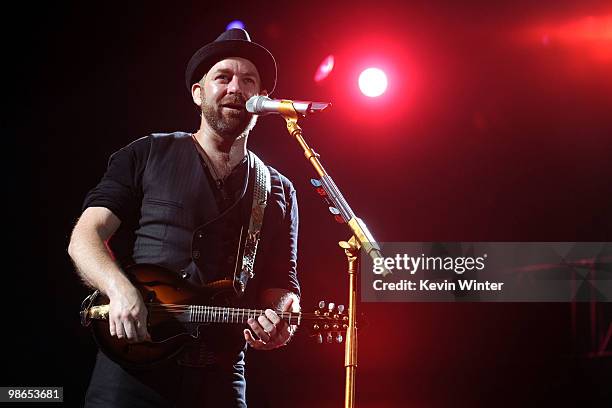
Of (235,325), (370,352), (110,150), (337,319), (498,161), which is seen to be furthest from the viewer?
(498,161)

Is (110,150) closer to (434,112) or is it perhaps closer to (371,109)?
(371,109)

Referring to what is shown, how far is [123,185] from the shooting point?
247 centimetres

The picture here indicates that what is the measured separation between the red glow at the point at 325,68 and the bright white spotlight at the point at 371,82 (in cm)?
20

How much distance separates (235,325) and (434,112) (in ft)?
A: 7.50

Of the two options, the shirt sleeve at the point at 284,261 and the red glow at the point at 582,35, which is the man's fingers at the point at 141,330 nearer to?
the shirt sleeve at the point at 284,261

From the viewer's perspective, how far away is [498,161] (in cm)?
407

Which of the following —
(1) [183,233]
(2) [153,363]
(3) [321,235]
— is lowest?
(2) [153,363]

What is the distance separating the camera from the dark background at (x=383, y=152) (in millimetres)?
3469

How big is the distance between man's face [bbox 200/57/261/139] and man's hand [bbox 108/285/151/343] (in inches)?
31.6

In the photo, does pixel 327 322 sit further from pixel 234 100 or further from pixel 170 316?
pixel 234 100

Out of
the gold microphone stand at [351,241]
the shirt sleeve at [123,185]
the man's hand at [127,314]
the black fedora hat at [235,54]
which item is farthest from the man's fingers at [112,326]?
the black fedora hat at [235,54]

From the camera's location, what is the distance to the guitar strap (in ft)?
8.07

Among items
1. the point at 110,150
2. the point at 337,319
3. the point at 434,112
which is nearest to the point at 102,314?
the point at 337,319

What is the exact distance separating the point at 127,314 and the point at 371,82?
7.82 ft
